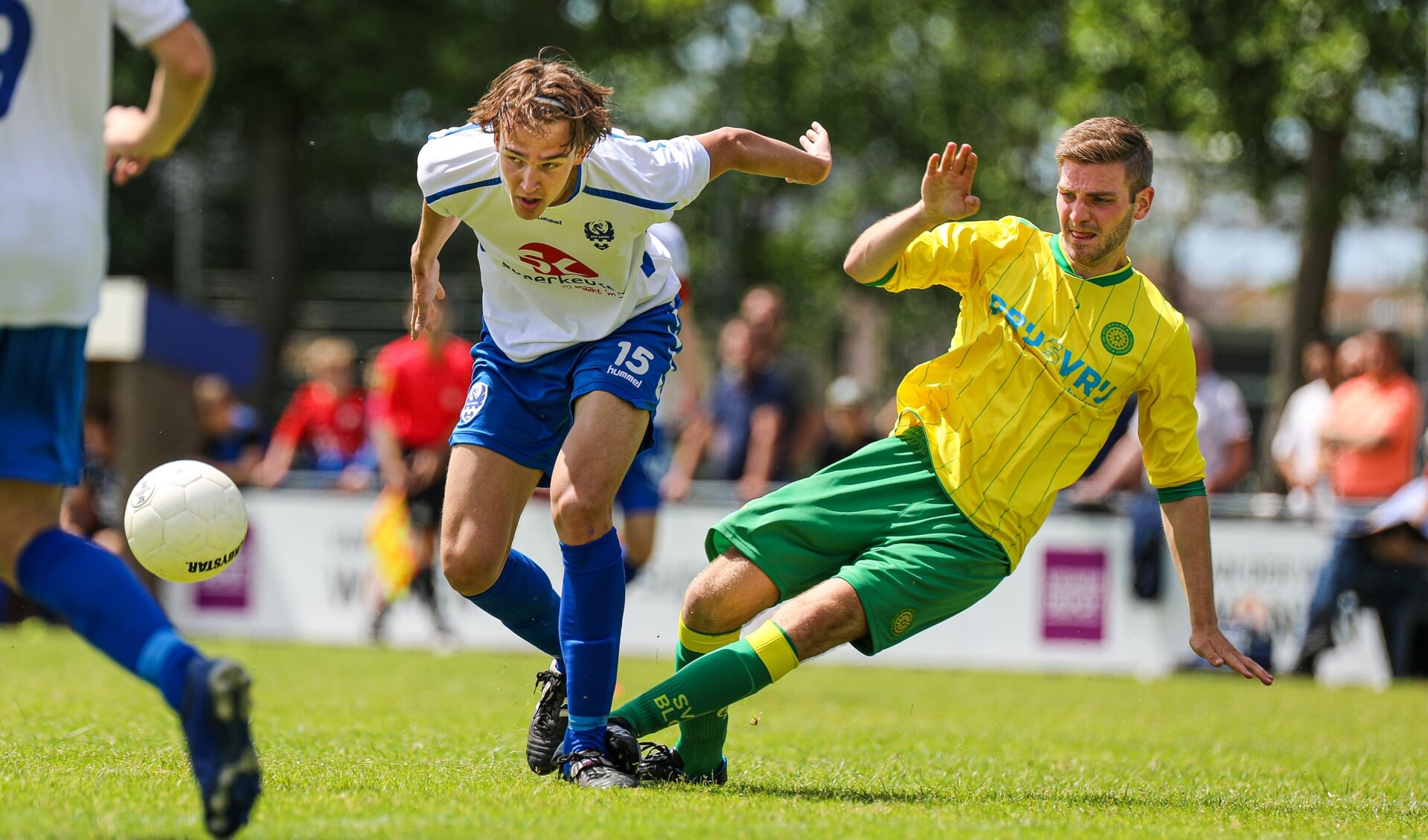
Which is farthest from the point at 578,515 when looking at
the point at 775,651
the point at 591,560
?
the point at 775,651

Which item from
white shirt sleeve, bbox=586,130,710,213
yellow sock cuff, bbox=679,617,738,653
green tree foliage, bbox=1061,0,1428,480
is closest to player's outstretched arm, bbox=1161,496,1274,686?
yellow sock cuff, bbox=679,617,738,653

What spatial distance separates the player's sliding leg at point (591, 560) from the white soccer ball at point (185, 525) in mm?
1073

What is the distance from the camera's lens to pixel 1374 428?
41.1 feet

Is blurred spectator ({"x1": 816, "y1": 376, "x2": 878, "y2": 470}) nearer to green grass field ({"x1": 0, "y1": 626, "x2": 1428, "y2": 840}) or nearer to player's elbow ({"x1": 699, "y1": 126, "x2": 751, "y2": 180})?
green grass field ({"x1": 0, "y1": 626, "x2": 1428, "y2": 840})

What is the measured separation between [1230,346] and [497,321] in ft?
136

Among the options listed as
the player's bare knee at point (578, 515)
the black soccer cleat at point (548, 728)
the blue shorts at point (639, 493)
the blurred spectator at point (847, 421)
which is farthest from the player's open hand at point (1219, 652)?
the blurred spectator at point (847, 421)

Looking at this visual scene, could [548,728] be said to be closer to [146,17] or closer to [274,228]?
[146,17]

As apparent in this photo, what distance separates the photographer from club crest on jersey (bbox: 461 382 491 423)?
5.26 metres

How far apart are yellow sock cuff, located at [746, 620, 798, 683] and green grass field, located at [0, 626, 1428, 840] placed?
38 centimetres

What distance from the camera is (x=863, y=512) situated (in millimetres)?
5004

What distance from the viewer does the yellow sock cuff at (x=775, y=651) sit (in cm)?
479

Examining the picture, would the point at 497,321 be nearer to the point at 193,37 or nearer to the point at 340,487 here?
the point at 193,37

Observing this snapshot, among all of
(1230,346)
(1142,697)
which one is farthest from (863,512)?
(1230,346)

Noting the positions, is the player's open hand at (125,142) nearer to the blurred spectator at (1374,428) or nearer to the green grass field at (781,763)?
the green grass field at (781,763)
